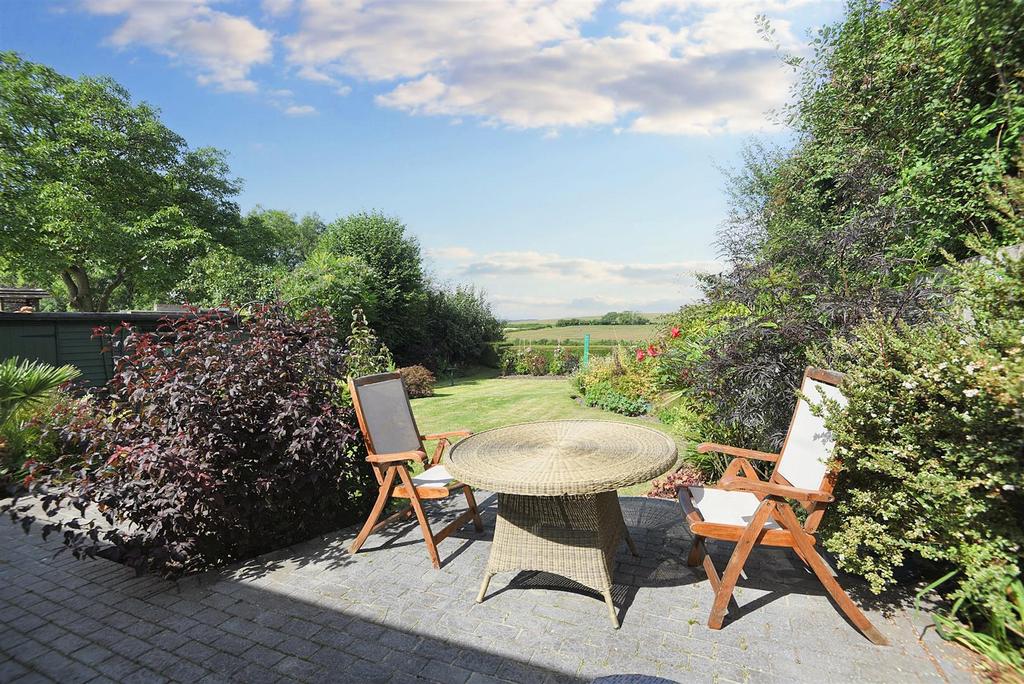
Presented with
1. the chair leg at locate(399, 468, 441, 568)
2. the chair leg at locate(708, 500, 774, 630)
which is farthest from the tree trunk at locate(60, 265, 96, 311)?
the chair leg at locate(708, 500, 774, 630)

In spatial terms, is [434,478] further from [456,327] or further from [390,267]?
[456,327]

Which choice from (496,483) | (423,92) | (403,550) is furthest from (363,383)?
(423,92)

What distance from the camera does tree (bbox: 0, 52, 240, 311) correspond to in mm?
16500

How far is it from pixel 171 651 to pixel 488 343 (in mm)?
17000

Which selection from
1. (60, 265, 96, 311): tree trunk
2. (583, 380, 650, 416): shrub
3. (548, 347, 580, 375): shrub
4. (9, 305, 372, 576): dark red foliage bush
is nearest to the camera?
(9, 305, 372, 576): dark red foliage bush

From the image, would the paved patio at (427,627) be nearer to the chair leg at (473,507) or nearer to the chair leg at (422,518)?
the chair leg at (422,518)

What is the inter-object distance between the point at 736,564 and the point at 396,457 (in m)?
2.18

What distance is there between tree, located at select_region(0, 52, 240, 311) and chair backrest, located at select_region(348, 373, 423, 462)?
19.0 m

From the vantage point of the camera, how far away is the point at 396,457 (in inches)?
128

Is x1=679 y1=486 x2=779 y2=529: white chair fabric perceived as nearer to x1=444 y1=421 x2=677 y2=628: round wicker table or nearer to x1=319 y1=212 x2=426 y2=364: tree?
x1=444 y1=421 x2=677 y2=628: round wicker table

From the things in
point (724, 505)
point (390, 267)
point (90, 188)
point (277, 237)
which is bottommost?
point (724, 505)

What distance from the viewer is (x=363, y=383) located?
3641mm

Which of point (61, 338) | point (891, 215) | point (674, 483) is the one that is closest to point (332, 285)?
point (61, 338)

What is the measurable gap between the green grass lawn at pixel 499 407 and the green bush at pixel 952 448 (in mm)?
2536
